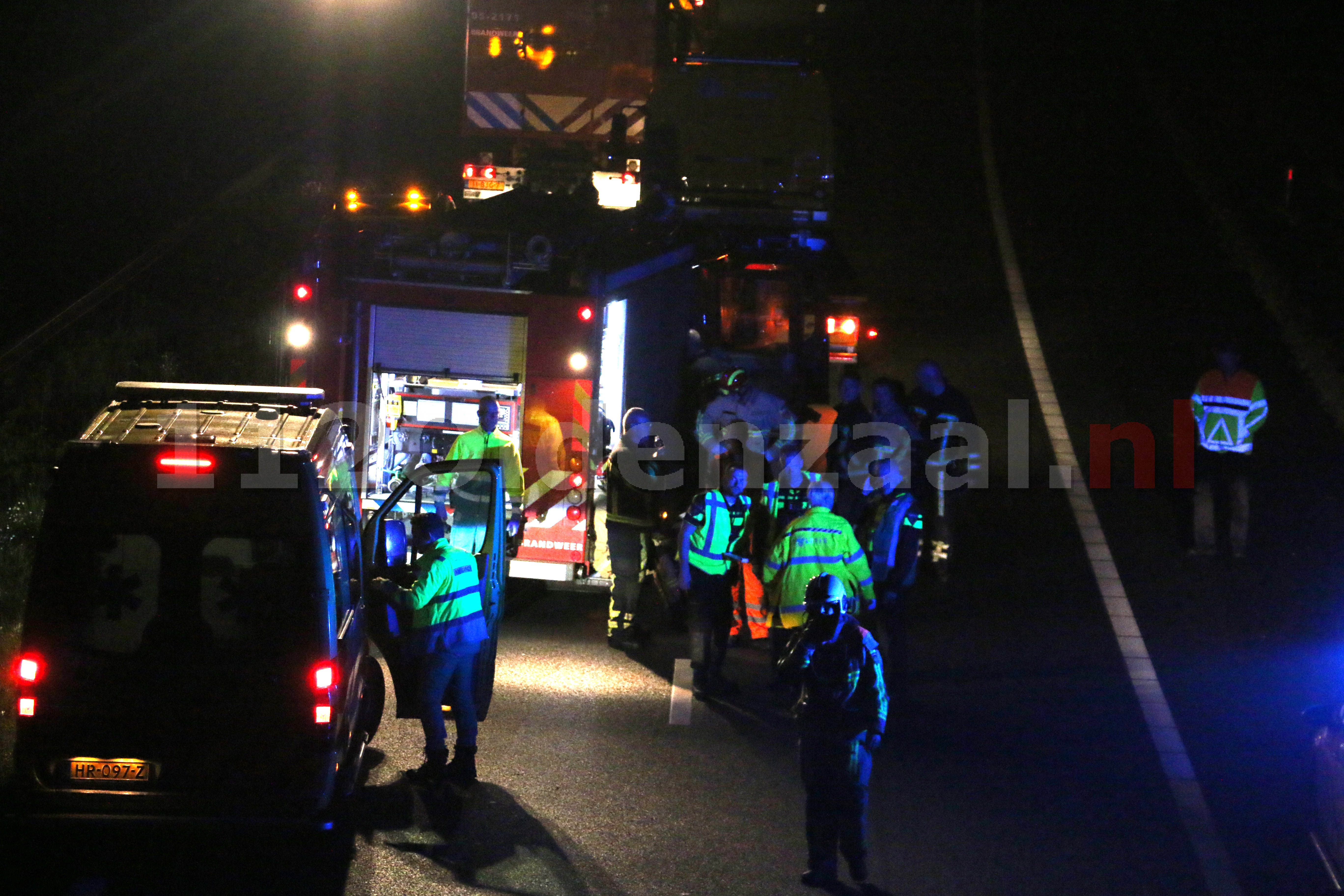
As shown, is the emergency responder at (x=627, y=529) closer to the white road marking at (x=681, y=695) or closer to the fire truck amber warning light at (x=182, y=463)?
the white road marking at (x=681, y=695)

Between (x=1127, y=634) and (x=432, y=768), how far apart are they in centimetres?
553

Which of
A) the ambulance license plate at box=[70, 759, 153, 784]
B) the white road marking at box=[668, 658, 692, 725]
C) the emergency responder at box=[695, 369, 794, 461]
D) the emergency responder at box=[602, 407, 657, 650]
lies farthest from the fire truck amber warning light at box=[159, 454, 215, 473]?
the emergency responder at box=[695, 369, 794, 461]

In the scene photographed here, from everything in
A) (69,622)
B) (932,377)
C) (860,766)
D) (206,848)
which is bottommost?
(206,848)

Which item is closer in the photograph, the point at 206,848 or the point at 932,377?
the point at 206,848

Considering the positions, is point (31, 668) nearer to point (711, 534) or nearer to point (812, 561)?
point (812, 561)

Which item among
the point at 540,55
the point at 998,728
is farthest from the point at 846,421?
the point at 540,55

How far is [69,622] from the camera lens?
534 cm

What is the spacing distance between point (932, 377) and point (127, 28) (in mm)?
16921

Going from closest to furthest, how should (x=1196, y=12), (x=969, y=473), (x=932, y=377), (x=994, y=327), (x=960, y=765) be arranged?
(x=960, y=765) → (x=932, y=377) → (x=969, y=473) → (x=994, y=327) → (x=1196, y=12)

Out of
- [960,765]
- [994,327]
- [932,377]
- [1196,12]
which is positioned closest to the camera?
[960,765]

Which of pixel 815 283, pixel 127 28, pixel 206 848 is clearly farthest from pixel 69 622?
pixel 127 28

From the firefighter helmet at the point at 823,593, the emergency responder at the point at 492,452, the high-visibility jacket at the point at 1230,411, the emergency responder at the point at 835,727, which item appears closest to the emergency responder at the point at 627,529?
the emergency responder at the point at 492,452

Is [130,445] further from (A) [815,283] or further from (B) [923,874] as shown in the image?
(A) [815,283]

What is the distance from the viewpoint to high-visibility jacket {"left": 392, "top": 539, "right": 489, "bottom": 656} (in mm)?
6699
